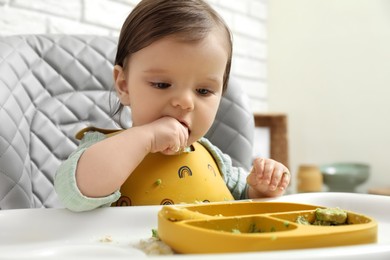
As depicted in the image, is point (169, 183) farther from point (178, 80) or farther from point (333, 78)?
point (333, 78)

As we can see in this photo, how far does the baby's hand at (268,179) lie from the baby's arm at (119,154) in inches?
7.6

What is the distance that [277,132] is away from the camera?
2.61 m

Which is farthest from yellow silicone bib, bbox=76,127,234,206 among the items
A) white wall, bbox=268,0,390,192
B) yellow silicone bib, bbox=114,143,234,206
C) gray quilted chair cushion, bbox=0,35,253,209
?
white wall, bbox=268,0,390,192

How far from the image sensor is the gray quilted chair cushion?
0.98m

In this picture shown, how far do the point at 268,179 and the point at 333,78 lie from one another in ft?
7.14

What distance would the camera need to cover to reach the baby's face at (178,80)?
0.82 metres

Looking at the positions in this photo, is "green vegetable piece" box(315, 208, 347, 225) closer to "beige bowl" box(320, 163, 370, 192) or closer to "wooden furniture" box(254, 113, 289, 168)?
"wooden furniture" box(254, 113, 289, 168)

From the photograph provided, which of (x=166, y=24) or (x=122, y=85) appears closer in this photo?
(x=166, y=24)

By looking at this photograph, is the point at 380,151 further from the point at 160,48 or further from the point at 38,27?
the point at 160,48

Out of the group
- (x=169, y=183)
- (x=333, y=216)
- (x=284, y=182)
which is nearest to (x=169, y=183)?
(x=169, y=183)

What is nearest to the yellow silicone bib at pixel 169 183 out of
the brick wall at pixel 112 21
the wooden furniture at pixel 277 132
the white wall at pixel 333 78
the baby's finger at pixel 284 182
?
the baby's finger at pixel 284 182

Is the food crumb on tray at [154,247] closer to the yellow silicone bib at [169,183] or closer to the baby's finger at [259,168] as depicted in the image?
the yellow silicone bib at [169,183]

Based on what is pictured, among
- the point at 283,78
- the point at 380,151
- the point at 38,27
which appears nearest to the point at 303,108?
the point at 283,78

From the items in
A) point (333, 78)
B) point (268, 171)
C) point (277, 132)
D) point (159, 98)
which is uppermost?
point (159, 98)
